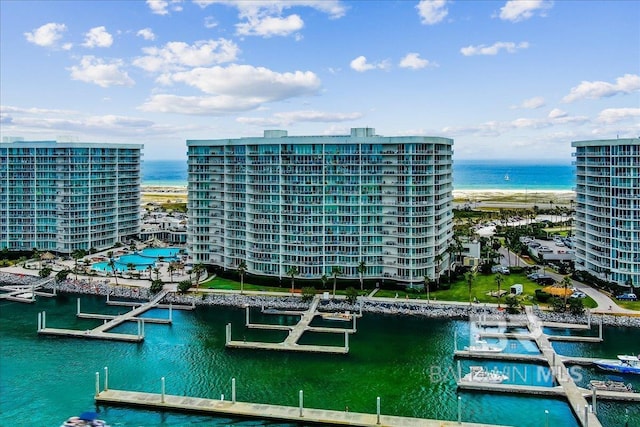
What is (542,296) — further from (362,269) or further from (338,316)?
(338,316)

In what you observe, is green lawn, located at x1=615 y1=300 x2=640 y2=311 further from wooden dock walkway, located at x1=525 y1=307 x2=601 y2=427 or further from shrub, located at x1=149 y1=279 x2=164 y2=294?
shrub, located at x1=149 y1=279 x2=164 y2=294

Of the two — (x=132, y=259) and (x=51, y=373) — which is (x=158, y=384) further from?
(x=132, y=259)

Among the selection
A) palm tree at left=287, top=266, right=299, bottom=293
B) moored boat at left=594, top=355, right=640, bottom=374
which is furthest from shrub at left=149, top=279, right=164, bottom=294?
moored boat at left=594, top=355, right=640, bottom=374

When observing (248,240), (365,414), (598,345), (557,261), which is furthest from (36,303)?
(557,261)

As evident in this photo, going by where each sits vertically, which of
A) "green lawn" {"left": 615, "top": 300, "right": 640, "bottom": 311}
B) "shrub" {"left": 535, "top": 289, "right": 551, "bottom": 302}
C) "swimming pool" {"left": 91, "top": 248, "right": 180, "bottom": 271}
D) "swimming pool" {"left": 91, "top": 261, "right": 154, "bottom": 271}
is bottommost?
"green lawn" {"left": 615, "top": 300, "right": 640, "bottom": 311}

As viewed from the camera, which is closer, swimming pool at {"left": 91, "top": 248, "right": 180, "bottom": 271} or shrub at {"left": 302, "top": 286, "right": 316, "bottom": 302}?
shrub at {"left": 302, "top": 286, "right": 316, "bottom": 302}

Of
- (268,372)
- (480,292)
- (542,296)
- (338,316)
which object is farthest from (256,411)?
(542,296)

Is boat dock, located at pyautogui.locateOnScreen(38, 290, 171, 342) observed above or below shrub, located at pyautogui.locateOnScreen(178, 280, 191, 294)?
below
